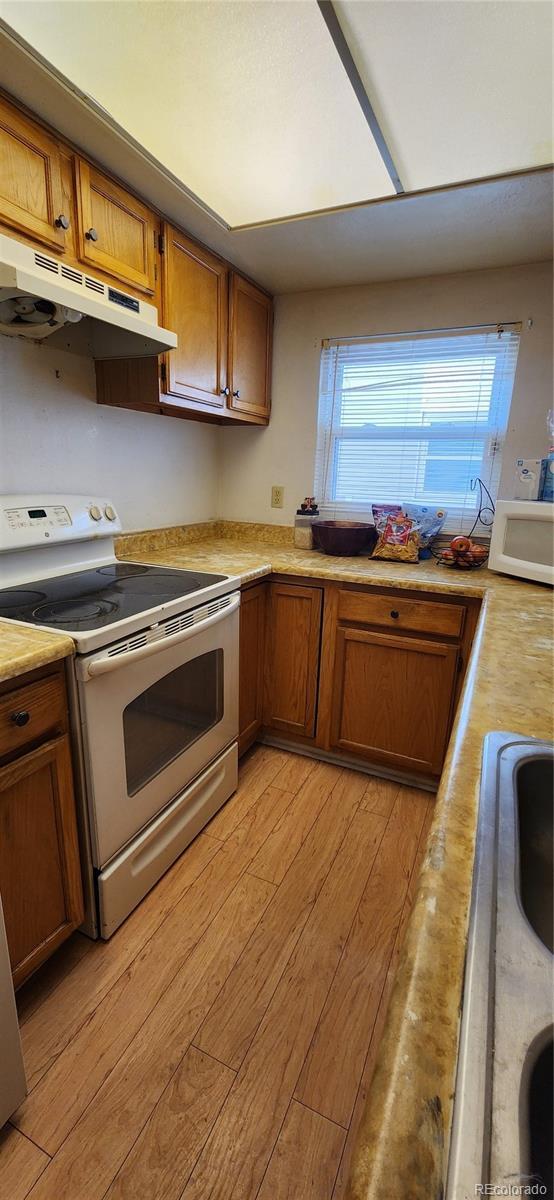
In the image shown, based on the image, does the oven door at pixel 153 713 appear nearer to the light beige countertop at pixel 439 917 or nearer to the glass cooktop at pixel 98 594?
the glass cooktop at pixel 98 594

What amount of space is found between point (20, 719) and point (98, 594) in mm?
534

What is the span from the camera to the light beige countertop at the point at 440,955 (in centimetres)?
28

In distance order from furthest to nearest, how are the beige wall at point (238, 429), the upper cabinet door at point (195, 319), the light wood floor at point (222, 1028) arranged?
the upper cabinet door at point (195, 319) < the beige wall at point (238, 429) < the light wood floor at point (222, 1028)

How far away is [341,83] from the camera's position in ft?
3.68

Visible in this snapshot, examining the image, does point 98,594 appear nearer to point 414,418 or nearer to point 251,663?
point 251,663

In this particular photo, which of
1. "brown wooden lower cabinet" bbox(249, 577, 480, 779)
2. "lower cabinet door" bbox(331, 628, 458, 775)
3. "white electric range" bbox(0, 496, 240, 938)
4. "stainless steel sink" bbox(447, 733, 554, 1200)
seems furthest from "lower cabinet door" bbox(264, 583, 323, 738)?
"stainless steel sink" bbox(447, 733, 554, 1200)

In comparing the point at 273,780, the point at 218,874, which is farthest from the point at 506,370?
the point at 218,874

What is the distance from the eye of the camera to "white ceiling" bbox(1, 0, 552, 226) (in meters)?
0.98

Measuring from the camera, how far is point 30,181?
1.27 m

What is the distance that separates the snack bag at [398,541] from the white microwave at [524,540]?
1.14ft

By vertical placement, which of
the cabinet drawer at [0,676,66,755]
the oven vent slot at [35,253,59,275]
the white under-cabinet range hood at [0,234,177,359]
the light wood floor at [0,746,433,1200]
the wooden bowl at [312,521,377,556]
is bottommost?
the light wood floor at [0,746,433,1200]

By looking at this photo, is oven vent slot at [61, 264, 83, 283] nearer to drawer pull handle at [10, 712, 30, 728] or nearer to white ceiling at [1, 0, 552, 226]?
white ceiling at [1, 0, 552, 226]

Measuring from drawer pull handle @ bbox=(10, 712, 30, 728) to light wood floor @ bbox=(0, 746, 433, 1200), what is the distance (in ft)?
2.46

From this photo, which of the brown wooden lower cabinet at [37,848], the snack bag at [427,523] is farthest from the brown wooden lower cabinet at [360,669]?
the brown wooden lower cabinet at [37,848]
